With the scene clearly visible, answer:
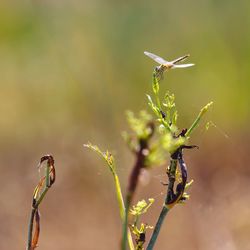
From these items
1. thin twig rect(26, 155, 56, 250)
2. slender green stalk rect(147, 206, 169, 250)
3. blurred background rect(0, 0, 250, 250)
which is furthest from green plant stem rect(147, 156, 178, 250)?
blurred background rect(0, 0, 250, 250)

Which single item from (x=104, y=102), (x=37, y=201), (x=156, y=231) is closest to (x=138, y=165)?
(x=156, y=231)

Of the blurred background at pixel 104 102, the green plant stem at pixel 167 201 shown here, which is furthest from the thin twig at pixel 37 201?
the blurred background at pixel 104 102

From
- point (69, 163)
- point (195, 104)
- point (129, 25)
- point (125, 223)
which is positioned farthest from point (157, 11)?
point (125, 223)

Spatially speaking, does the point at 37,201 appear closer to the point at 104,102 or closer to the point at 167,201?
the point at 167,201

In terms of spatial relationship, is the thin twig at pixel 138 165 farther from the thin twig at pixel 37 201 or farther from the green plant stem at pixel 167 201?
the thin twig at pixel 37 201

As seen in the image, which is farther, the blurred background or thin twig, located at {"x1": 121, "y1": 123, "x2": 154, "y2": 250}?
the blurred background

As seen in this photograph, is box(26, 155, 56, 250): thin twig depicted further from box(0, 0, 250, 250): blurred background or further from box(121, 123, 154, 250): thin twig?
box(0, 0, 250, 250): blurred background

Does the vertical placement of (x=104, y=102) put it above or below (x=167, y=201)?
above

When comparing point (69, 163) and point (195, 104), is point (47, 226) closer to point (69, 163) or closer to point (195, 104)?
point (69, 163)
